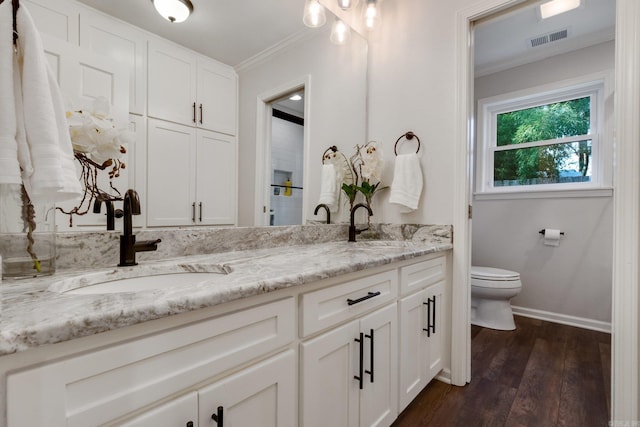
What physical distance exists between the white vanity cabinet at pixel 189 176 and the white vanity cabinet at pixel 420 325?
2.70ft

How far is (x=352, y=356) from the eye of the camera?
1022 millimetres

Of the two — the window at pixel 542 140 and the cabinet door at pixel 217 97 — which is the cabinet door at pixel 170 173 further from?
the window at pixel 542 140

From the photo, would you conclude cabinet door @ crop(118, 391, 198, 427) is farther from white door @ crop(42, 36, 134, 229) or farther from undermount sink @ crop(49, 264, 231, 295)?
white door @ crop(42, 36, 134, 229)

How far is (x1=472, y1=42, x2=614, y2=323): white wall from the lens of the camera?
243cm

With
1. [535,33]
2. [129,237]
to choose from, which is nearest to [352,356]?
[129,237]

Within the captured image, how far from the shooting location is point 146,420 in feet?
1.76

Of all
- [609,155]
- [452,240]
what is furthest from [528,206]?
[452,240]

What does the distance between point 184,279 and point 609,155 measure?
3.17m

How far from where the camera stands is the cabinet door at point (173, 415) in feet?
1.75

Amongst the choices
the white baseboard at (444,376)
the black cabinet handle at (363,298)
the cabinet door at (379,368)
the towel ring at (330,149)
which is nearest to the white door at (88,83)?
the black cabinet handle at (363,298)

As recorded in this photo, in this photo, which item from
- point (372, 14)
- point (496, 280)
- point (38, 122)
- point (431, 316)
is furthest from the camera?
point (496, 280)

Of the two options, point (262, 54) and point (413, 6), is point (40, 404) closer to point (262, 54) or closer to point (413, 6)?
point (262, 54)

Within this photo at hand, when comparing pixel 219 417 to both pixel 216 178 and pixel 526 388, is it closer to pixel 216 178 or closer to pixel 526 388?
pixel 216 178

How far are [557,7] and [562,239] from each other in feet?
5.80
